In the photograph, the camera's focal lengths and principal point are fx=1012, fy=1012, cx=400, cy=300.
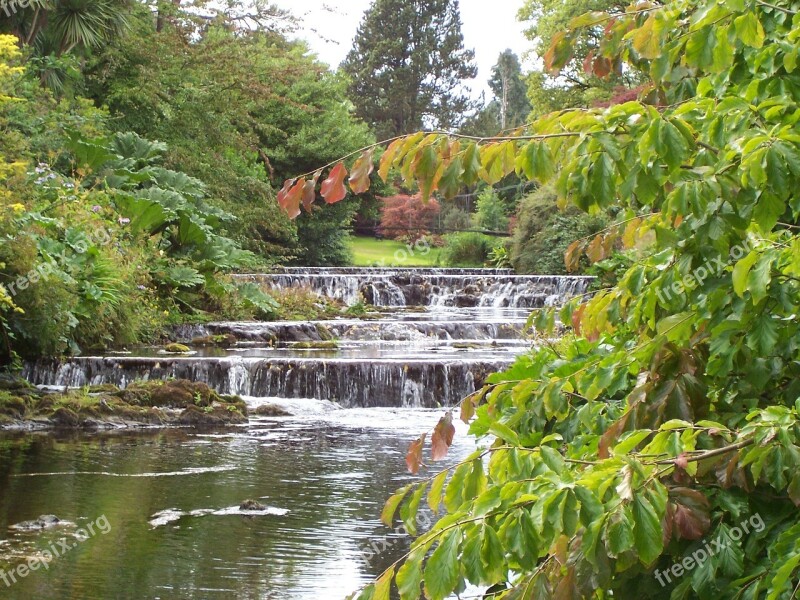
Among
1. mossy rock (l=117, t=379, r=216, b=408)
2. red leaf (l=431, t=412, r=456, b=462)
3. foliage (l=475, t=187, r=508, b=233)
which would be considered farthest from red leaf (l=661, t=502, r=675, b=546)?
foliage (l=475, t=187, r=508, b=233)

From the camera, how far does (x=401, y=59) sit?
184ft

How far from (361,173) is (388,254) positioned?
128ft

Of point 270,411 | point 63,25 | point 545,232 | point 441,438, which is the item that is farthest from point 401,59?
point 441,438

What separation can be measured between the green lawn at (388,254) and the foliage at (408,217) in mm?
656

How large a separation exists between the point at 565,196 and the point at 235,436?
307 inches

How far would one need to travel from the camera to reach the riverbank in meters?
10.2

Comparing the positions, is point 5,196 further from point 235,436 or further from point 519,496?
point 519,496

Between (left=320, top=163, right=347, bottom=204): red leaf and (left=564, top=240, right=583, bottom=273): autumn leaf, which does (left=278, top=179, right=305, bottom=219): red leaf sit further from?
(left=564, top=240, right=583, bottom=273): autumn leaf

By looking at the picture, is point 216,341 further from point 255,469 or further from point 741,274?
point 741,274

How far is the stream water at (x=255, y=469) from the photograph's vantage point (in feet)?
17.1

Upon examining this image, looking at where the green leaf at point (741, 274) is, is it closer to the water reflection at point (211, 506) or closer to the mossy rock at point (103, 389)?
the water reflection at point (211, 506)

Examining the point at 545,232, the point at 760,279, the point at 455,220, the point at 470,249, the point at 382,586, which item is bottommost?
the point at 382,586

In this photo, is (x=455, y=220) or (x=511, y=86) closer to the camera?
(x=455, y=220)

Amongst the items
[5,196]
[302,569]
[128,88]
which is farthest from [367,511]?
[128,88]
